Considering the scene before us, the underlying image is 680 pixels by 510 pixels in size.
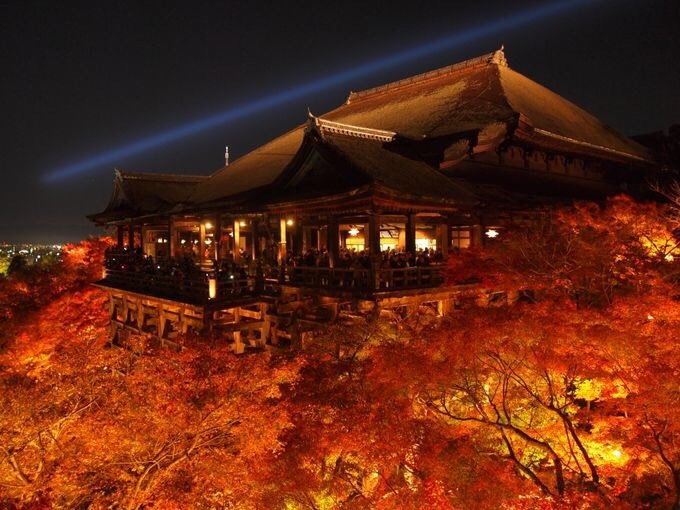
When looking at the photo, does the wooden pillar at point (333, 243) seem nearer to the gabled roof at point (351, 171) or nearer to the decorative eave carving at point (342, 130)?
the gabled roof at point (351, 171)

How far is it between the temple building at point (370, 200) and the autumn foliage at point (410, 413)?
194 cm

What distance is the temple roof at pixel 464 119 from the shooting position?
72.2ft

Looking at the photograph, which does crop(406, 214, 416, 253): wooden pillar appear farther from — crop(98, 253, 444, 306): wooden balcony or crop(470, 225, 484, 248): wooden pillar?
crop(470, 225, 484, 248): wooden pillar

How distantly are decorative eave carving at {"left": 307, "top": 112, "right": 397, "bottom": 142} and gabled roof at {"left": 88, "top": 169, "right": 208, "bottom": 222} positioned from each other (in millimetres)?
12660

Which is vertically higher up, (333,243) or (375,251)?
(333,243)

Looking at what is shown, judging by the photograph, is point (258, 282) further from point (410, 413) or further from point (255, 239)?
point (255, 239)

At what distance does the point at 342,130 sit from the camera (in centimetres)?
1878

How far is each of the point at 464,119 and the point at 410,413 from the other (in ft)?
46.8

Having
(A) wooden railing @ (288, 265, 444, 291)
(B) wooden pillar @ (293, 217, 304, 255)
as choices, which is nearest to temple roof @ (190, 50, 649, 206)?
(B) wooden pillar @ (293, 217, 304, 255)

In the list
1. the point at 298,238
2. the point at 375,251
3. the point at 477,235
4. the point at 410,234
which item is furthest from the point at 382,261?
the point at 298,238

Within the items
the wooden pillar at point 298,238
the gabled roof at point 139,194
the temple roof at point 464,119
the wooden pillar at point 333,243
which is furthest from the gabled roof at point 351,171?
the gabled roof at point 139,194

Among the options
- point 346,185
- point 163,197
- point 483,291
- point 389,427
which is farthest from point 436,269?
point 163,197

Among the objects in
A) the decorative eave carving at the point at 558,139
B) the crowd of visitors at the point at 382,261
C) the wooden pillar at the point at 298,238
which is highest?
the decorative eave carving at the point at 558,139

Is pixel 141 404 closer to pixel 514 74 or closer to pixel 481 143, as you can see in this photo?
pixel 481 143
